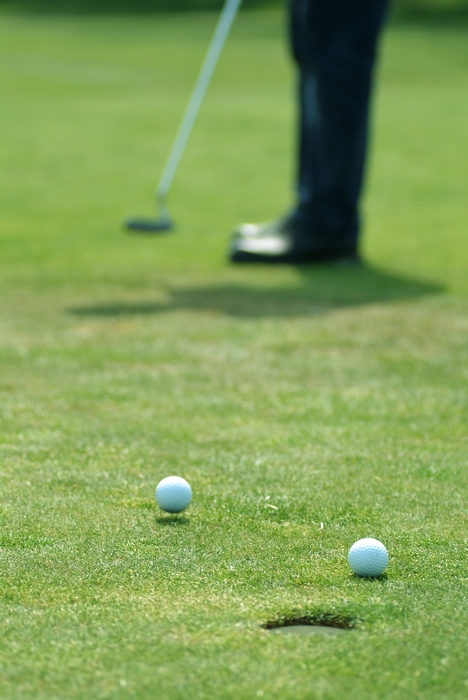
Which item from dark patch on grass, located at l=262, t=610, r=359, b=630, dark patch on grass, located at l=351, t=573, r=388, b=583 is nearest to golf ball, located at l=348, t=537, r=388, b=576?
dark patch on grass, located at l=351, t=573, r=388, b=583

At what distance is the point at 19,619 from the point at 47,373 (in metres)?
2.44

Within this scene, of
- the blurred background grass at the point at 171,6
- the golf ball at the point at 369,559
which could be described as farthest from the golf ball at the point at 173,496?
the blurred background grass at the point at 171,6

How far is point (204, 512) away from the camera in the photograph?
3.63m

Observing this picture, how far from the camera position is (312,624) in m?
2.89

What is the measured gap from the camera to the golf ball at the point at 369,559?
123 inches

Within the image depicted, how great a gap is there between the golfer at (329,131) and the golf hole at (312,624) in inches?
197

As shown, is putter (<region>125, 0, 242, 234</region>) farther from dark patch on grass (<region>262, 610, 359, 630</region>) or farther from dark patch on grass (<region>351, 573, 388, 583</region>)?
dark patch on grass (<region>262, 610, 359, 630</region>)

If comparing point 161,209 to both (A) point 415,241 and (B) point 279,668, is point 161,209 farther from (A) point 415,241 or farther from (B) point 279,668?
(B) point 279,668

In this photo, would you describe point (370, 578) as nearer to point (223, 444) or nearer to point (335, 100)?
point (223, 444)

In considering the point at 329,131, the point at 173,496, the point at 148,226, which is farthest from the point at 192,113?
the point at 173,496

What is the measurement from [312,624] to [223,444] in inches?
59.3

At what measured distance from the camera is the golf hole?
9.30 feet

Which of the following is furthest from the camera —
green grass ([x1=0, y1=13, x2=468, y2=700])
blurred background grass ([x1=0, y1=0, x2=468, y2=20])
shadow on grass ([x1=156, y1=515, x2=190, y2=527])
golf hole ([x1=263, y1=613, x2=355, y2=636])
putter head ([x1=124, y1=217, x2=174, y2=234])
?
blurred background grass ([x1=0, y1=0, x2=468, y2=20])

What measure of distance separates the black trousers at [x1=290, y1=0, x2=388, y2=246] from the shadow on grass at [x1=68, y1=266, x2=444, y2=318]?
→ 635 mm
